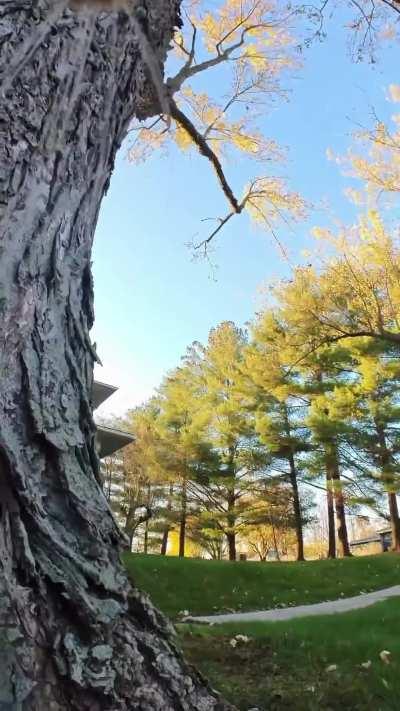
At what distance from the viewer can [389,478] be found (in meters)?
18.1

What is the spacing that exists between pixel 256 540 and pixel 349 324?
87.3 ft

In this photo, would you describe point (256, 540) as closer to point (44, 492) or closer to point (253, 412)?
point (253, 412)

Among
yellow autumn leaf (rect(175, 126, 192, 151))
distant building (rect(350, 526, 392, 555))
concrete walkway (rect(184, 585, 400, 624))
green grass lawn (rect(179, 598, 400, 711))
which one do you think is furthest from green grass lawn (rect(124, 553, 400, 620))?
distant building (rect(350, 526, 392, 555))

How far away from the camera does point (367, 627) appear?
179 inches

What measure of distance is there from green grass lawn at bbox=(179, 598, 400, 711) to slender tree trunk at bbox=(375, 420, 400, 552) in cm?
1489

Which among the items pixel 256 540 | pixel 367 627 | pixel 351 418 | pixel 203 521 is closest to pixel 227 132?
pixel 367 627

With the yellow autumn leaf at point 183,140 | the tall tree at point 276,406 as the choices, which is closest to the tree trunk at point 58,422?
the yellow autumn leaf at point 183,140

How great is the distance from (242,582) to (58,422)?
35.6 ft

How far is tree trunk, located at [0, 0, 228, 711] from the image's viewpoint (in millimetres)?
956

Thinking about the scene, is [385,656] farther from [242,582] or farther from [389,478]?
[389,478]

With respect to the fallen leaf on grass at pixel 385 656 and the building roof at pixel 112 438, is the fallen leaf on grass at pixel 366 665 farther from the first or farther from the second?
the building roof at pixel 112 438

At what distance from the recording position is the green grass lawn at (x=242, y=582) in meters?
9.07

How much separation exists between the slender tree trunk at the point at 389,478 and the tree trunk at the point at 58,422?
18.5 metres

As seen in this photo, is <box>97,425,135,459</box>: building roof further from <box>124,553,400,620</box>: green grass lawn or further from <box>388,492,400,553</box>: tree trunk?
<box>388,492,400,553</box>: tree trunk
